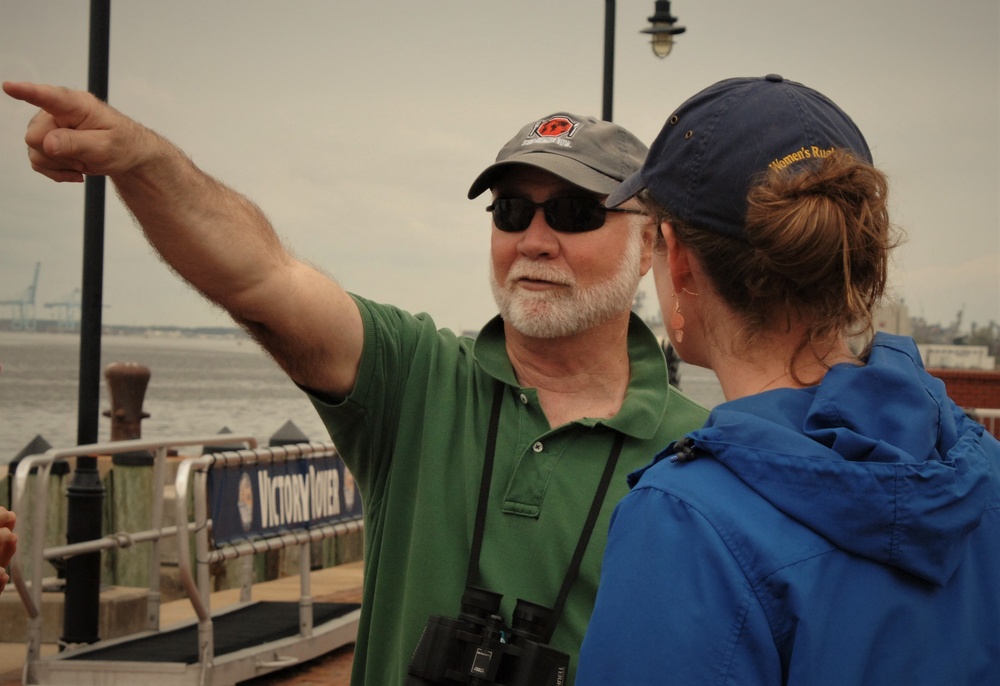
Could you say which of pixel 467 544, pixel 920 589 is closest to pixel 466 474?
pixel 467 544

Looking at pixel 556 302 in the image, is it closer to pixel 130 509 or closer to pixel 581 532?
pixel 581 532

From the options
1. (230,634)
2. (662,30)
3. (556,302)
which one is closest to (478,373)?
(556,302)

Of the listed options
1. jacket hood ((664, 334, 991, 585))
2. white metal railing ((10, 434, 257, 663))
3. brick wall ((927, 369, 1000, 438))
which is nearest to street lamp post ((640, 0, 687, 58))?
white metal railing ((10, 434, 257, 663))

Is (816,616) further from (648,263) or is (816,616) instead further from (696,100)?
(648,263)

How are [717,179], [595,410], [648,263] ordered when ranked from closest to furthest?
1. [717,179]
2. [595,410]
3. [648,263]

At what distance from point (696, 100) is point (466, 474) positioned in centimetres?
118

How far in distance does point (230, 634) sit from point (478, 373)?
4406mm

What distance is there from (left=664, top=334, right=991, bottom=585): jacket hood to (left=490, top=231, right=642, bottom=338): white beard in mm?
1412

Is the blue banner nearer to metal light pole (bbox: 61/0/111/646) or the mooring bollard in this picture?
metal light pole (bbox: 61/0/111/646)

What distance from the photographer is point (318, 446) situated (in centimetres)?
684

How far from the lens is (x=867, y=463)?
139 centimetres

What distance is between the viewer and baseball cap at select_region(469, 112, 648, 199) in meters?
2.93

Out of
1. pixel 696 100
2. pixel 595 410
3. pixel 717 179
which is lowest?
pixel 595 410

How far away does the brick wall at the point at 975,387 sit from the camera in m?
18.1
